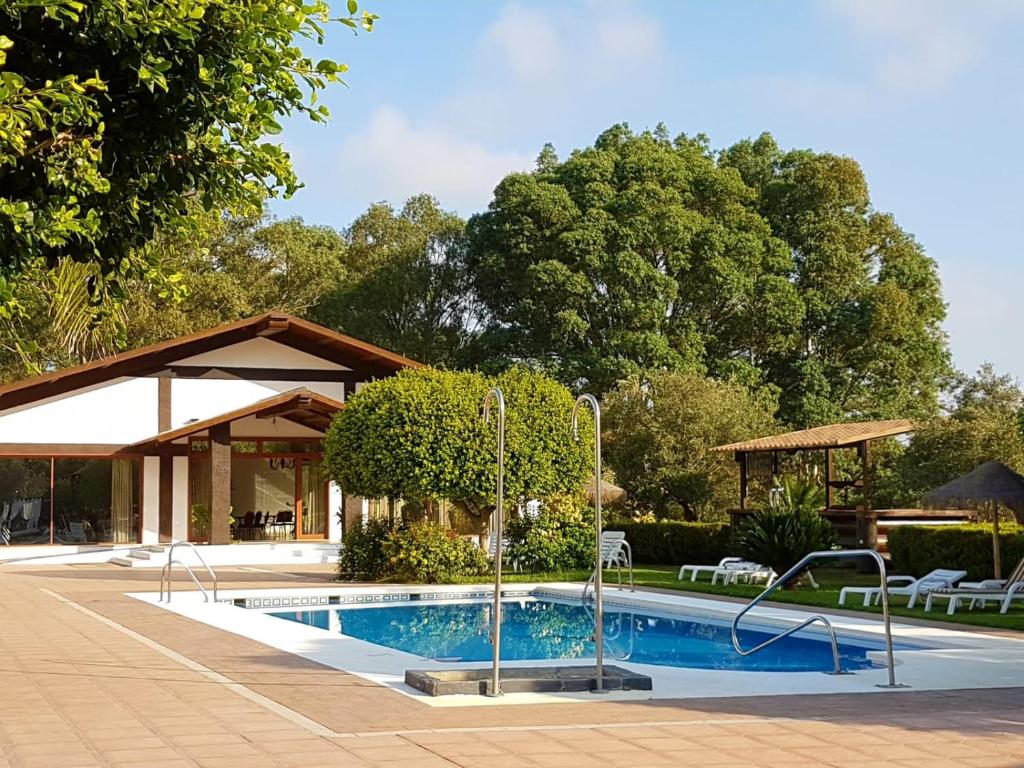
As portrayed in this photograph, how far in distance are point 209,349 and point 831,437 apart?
596 inches

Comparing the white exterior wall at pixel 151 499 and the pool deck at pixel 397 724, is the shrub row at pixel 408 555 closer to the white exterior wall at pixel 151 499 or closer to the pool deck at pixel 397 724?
the white exterior wall at pixel 151 499

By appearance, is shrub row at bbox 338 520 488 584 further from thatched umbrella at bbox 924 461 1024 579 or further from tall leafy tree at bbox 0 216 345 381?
tall leafy tree at bbox 0 216 345 381

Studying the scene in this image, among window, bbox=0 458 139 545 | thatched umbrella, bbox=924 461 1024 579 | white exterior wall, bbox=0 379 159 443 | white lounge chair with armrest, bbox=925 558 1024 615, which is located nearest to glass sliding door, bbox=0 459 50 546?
window, bbox=0 458 139 545

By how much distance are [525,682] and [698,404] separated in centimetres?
2386

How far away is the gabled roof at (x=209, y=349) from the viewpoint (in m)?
29.7

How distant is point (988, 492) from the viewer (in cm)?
1809

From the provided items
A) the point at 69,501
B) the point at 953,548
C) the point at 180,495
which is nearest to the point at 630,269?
the point at 180,495

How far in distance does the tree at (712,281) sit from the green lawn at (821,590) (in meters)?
14.9

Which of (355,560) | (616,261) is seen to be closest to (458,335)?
(616,261)

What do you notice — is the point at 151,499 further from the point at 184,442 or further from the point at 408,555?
the point at 408,555

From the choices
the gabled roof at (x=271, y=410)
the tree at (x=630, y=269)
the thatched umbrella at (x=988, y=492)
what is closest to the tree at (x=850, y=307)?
the tree at (x=630, y=269)

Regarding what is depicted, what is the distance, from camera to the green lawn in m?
15.7

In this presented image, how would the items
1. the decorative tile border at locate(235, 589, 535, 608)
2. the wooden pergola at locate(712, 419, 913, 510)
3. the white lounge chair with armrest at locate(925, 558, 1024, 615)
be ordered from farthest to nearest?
the wooden pergola at locate(712, 419, 913, 510) → the decorative tile border at locate(235, 589, 535, 608) → the white lounge chair with armrest at locate(925, 558, 1024, 615)

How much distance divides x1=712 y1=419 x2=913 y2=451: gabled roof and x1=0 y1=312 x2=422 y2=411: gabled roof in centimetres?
978
